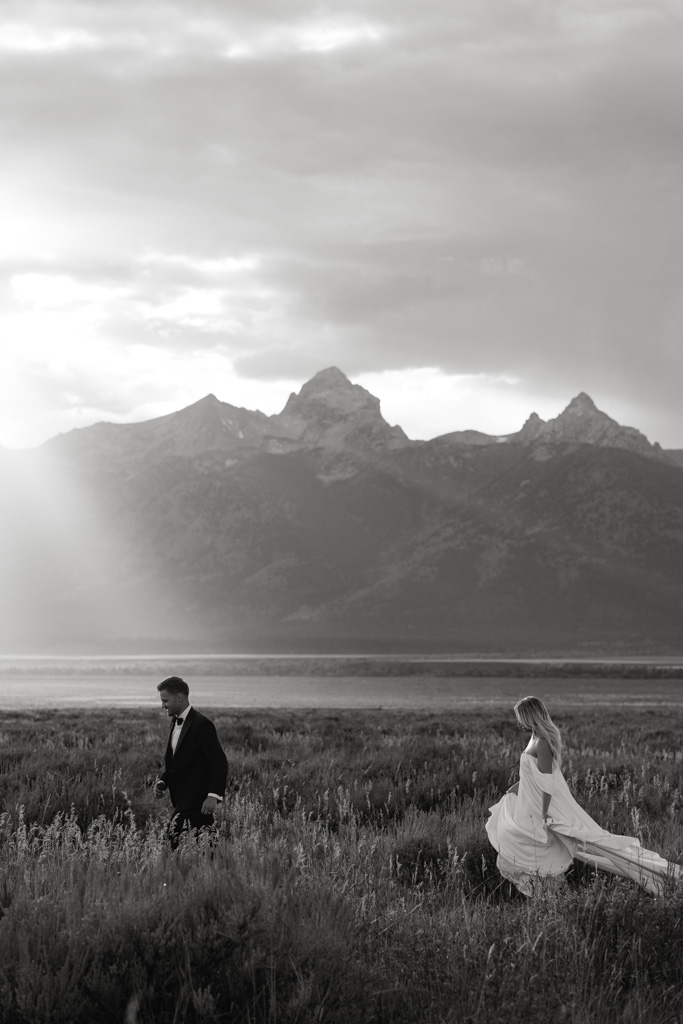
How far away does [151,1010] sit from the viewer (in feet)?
15.5

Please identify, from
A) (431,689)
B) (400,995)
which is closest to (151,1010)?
(400,995)

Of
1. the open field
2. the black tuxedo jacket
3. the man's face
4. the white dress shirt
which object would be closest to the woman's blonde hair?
the black tuxedo jacket

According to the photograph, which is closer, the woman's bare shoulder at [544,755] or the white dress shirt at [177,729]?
the white dress shirt at [177,729]

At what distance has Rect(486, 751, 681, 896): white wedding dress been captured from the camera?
27.2 ft

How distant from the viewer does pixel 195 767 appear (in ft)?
28.7

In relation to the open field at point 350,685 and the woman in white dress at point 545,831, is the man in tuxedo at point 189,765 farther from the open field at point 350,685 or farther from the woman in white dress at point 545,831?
the open field at point 350,685

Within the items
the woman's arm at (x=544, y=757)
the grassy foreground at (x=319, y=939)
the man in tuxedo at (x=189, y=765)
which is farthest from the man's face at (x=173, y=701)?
the woman's arm at (x=544, y=757)

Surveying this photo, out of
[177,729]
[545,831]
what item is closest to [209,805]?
[177,729]

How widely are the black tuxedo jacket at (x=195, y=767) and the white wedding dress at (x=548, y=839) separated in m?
2.50

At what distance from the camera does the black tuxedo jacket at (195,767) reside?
866 cm

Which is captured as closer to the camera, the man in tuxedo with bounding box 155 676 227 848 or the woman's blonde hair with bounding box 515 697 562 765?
the man in tuxedo with bounding box 155 676 227 848

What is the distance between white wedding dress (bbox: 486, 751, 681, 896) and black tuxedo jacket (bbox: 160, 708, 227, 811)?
250 cm

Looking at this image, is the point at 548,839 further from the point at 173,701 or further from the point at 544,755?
the point at 173,701

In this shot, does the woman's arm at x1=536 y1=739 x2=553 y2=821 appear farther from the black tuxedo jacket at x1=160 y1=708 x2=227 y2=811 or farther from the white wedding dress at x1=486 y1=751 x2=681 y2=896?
the black tuxedo jacket at x1=160 y1=708 x2=227 y2=811
